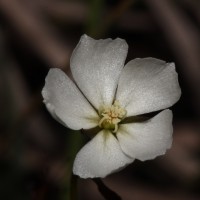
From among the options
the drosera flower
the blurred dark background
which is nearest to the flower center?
the drosera flower

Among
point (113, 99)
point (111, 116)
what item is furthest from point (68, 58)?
point (111, 116)

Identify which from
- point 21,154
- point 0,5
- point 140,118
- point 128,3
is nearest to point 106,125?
point 140,118

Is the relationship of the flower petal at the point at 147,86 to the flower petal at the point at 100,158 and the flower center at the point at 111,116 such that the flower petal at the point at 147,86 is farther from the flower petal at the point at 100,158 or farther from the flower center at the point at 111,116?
the flower petal at the point at 100,158

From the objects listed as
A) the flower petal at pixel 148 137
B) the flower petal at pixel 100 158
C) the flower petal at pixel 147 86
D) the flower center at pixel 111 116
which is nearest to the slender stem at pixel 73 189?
the flower petal at pixel 100 158

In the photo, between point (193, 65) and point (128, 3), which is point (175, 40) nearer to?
point (193, 65)

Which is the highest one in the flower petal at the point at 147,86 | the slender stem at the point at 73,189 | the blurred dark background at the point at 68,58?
the flower petal at the point at 147,86

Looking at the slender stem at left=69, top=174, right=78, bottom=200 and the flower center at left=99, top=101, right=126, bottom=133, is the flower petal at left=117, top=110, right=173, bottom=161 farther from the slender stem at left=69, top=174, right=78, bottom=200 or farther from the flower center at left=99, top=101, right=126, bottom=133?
the slender stem at left=69, top=174, right=78, bottom=200
